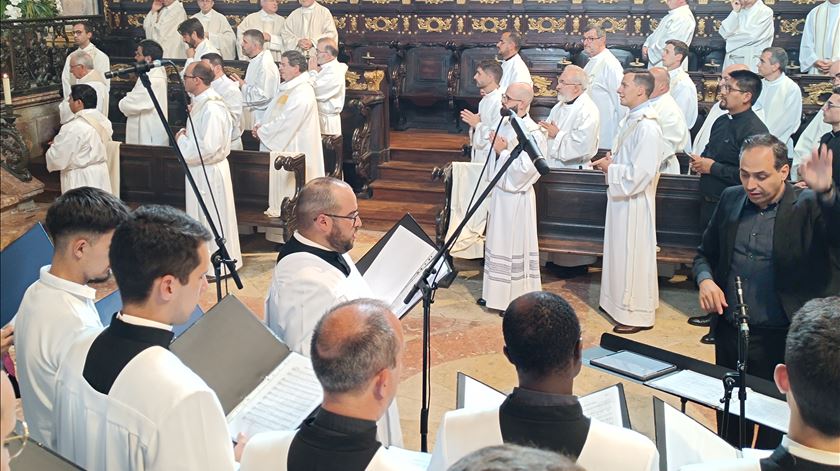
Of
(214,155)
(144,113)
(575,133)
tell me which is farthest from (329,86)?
(575,133)

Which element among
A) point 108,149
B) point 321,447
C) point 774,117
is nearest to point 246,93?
point 108,149

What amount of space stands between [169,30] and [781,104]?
8.39m

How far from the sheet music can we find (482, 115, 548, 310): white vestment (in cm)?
394

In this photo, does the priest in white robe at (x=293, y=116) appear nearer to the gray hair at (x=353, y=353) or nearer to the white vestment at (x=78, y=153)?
the white vestment at (x=78, y=153)

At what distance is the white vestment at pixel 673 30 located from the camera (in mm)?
10859

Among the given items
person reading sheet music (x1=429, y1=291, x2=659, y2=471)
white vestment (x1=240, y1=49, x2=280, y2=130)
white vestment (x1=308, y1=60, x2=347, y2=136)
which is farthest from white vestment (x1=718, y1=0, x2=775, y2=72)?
person reading sheet music (x1=429, y1=291, x2=659, y2=471)

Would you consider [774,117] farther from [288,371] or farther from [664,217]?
[288,371]

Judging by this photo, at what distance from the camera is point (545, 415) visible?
221 centimetres

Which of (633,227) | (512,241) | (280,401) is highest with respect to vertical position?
(280,401)

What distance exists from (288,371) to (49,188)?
7756mm

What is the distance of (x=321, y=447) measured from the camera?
2043 millimetres

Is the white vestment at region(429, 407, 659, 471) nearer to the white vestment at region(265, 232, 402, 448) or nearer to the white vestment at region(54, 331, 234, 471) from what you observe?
the white vestment at region(54, 331, 234, 471)

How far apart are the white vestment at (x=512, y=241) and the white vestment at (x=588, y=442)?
4.47 metres

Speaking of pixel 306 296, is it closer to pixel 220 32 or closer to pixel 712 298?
pixel 712 298
